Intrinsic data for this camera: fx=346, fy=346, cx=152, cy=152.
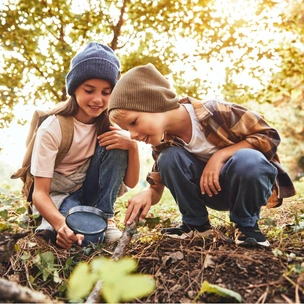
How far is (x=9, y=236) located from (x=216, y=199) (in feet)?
4.08

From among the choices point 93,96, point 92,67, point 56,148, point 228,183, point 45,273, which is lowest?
point 45,273

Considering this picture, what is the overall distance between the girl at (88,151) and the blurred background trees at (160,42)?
88.2 inches

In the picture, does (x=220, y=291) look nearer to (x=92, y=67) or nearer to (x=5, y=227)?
(x=5, y=227)

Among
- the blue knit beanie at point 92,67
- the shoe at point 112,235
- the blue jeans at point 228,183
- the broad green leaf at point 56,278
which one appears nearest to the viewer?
the broad green leaf at point 56,278

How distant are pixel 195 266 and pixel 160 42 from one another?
4.39m

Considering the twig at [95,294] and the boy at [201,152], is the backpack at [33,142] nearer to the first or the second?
the boy at [201,152]

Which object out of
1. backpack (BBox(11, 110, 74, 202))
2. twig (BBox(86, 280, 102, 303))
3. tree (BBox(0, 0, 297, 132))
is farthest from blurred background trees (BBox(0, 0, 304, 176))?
twig (BBox(86, 280, 102, 303))

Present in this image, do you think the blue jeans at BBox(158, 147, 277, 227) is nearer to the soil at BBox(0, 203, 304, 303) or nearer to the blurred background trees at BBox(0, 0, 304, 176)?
the soil at BBox(0, 203, 304, 303)

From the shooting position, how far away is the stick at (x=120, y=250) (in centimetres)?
120

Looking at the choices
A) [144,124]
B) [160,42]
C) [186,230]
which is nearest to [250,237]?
[186,230]

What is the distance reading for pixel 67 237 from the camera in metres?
1.90

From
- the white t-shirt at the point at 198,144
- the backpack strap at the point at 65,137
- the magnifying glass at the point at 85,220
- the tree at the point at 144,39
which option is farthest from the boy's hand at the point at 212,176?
the tree at the point at 144,39

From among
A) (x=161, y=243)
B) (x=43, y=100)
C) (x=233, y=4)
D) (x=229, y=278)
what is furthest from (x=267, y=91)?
(x=229, y=278)

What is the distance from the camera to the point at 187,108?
219 centimetres
